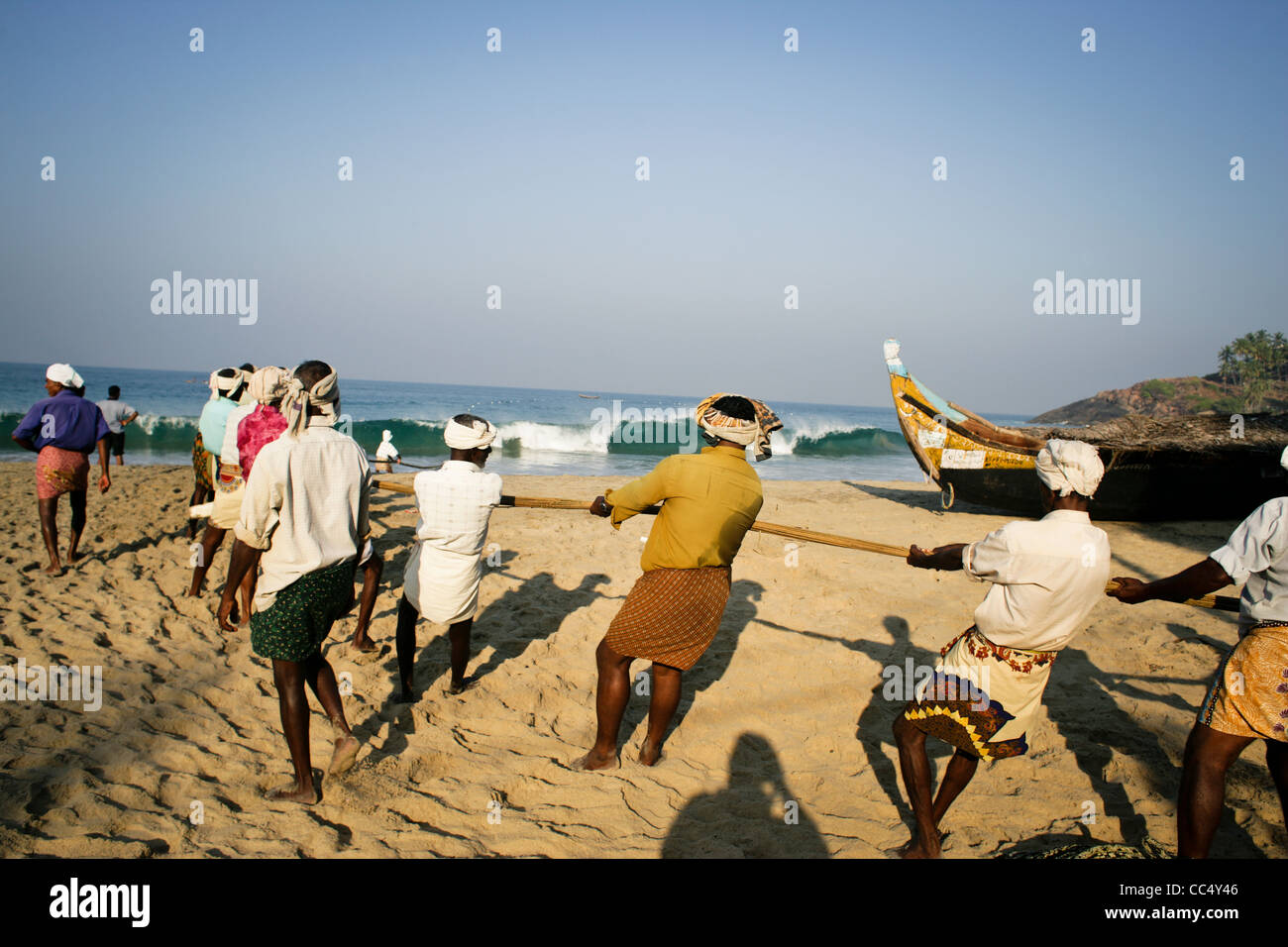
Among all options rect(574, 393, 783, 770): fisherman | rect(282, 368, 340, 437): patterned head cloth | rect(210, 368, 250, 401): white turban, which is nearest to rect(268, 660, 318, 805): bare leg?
rect(282, 368, 340, 437): patterned head cloth

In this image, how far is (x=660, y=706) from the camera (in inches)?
141

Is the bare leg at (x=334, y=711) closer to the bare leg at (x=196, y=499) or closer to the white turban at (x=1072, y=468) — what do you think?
the white turban at (x=1072, y=468)

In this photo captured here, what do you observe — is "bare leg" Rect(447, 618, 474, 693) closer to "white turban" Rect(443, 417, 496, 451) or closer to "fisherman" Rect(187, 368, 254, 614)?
"white turban" Rect(443, 417, 496, 451)

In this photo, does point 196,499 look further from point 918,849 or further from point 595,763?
point 918,849

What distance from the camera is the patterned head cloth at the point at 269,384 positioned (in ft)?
10.3

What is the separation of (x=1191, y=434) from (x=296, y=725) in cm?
1111

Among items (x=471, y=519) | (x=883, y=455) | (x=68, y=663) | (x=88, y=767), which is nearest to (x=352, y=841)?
(x=88, y=767)

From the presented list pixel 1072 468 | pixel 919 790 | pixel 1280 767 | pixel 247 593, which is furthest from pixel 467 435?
pixel 1280 767

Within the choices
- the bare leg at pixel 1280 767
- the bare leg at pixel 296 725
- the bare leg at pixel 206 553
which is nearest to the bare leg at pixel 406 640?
the bare leg at pixel 296 725

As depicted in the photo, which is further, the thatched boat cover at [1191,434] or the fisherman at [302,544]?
the thatched boat cover at [1191,434]

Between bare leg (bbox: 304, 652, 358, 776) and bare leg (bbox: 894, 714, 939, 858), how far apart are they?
7.73ft

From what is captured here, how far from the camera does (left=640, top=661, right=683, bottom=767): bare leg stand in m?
3.55

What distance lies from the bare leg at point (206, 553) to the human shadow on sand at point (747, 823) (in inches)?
167

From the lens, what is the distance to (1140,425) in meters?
9.89
